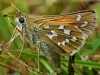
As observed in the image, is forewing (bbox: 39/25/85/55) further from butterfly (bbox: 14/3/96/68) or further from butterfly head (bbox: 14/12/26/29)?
butterfly head (bbox: 14/12/26/29)

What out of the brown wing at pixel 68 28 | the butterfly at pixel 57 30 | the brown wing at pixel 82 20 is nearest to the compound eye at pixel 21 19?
the butterfly at pixel 57 30

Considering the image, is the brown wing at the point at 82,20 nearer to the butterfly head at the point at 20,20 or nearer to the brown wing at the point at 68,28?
the brown wing at the point at 68,28

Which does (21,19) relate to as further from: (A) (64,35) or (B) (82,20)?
(B) (82,20)

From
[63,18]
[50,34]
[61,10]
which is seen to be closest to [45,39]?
[50,34]

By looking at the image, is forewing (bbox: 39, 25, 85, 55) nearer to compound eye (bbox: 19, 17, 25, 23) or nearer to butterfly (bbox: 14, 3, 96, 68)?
butterfly (bbox: 14, 3, 96, 68)

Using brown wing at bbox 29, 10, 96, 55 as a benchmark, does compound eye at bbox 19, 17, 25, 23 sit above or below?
above

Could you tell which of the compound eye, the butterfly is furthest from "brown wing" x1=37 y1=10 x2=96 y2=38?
the compound eye

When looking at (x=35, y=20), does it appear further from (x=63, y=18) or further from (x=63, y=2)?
(x=63, y=2)

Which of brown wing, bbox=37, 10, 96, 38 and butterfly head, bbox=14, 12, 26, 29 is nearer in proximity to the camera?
brown wing, bbox=37, 10, 96, 38
